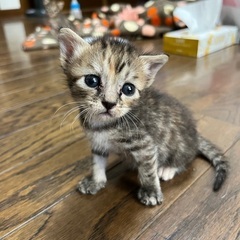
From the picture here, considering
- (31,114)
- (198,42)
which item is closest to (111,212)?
(31,114)

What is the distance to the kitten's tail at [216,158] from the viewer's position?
912mm

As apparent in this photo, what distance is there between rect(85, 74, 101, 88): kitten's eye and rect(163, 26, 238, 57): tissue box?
1504 mm

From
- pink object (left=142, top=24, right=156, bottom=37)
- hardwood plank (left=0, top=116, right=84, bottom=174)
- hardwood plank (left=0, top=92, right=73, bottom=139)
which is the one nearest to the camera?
hardwood plank (left=0, top=116, right=84, bottom=174)

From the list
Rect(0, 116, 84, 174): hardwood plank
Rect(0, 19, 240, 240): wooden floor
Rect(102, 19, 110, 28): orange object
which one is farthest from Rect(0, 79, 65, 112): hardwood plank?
Rect(102, 19, 110, 28): orange object

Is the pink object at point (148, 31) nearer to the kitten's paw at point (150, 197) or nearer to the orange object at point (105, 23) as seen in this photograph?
the orange object at point (105, 23)

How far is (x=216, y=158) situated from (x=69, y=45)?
1.98ft

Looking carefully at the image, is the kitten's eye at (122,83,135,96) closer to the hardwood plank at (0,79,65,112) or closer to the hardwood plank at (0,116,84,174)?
the hardwood plank at (0,116,84,174)

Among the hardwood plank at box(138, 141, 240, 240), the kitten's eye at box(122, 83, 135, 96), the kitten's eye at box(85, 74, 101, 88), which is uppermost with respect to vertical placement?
the kitten's eye at box(85, 74, 101, 88)

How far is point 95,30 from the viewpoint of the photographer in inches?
104

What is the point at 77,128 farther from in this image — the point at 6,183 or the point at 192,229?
the point at 192,229

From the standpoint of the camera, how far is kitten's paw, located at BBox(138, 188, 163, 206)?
0.85 metres

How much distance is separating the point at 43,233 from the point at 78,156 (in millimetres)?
366

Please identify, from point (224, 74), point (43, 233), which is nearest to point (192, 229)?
point (43, 233)

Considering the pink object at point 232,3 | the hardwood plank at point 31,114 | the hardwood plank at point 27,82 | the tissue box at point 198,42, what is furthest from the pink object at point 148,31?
the hardwood plank at point 31,114
